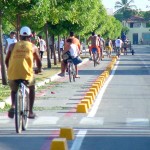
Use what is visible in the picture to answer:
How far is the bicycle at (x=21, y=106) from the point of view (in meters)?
12.5

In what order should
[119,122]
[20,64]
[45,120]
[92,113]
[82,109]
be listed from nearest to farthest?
[20,64] < [119,122] < [45,120] < [92,113] < [82,109]

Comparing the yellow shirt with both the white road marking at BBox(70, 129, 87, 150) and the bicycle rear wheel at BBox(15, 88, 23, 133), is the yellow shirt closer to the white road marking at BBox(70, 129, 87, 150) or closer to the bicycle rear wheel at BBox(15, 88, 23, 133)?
the bicycle rear wheel at BBox(15, 88, 23, 133)

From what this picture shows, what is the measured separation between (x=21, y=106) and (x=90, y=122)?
205 cm

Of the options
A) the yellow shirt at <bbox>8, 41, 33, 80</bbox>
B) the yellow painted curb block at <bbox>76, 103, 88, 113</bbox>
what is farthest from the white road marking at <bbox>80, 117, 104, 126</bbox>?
the yellow shirt at <bbox>8, 41, 33, 80</bbox>

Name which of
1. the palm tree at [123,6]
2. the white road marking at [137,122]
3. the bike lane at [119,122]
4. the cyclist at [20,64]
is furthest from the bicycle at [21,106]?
the palm tree at [123,6]

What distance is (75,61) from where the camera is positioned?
26.7 metres

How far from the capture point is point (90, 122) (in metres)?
14.4

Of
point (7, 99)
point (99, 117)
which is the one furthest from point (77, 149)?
point (7, 99)

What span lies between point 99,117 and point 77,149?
4.53 m

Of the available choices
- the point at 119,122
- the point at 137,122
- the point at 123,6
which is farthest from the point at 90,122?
the point at 123,6

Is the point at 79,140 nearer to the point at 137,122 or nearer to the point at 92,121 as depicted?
the point at 92,121

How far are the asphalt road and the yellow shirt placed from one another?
99 cm

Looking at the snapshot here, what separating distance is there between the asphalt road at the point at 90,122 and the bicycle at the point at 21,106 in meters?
0.17

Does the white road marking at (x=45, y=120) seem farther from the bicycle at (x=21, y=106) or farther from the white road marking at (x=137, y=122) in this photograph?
the white road marking at (x=137, y=122)
